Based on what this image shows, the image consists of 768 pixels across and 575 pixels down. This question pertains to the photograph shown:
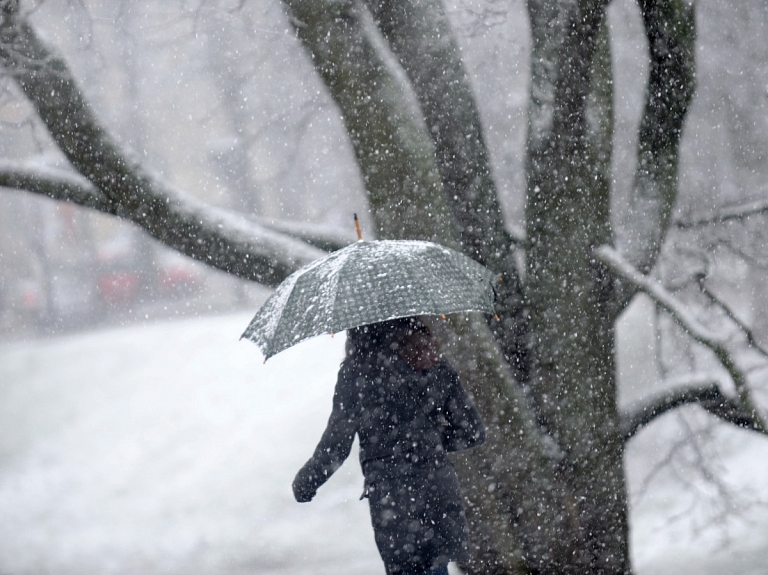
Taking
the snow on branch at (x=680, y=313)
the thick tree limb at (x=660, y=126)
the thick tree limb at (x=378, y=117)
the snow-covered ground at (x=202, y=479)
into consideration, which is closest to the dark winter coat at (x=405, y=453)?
the thick tree limb at (x=378, y=117)

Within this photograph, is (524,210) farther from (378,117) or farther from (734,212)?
(734,212)

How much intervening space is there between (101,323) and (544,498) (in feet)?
81.5

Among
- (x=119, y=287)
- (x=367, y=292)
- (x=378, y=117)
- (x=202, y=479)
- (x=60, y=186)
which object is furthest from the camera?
(x=119, y=287)

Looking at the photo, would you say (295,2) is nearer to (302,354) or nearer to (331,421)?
(331,421)

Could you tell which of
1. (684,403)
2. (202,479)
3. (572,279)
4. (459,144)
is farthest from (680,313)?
(202,479)

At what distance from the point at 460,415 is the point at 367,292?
550mm

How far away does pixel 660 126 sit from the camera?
3.91 metres

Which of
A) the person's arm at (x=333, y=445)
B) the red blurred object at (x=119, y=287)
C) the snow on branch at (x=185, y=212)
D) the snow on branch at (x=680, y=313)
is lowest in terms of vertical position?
the person's arm at (x=333, y=445)

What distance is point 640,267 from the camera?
395cm

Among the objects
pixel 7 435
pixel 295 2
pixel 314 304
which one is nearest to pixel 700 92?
pixel 295 2

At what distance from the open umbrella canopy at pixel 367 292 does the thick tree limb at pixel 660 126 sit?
3.55 ft

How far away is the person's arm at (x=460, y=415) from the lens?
3049 millimetres

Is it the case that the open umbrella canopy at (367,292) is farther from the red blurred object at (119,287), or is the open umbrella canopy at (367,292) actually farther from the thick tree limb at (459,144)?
the red blurred object at (119,287)

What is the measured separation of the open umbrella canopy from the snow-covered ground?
326 cm
